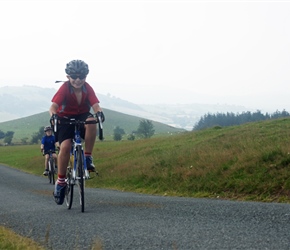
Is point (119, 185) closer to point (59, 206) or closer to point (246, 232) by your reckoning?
point (59, 206)

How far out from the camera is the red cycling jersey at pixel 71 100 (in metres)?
9.14

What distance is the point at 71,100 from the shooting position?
9.23m

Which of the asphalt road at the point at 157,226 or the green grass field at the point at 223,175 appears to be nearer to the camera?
the asphalt road at the point at 157,226

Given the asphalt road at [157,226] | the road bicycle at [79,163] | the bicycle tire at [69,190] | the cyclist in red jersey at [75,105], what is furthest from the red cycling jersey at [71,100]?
the asphalt road at [157,226]

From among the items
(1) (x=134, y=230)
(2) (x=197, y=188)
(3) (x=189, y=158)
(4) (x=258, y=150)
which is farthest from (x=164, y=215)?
(3) (x=189, y=158)

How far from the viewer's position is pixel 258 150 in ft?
50.2

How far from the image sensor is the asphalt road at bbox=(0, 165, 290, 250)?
5.86m

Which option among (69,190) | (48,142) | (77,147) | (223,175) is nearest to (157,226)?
(77,147)

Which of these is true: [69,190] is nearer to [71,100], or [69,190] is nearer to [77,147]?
[77,147]

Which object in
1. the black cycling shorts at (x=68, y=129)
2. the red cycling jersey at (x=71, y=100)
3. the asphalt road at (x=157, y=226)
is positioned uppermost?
the red cycling jersey at (x=71, y=100)

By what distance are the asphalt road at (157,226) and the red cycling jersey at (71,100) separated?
186 cm

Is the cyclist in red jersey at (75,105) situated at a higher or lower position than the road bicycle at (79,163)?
higher

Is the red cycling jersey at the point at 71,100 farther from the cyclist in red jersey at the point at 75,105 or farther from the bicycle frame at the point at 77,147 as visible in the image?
the bicycle frame at the point at 77,147

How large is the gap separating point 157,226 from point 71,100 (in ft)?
10.5
